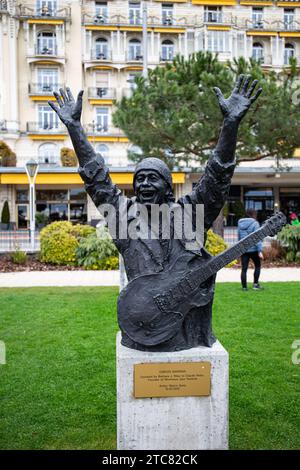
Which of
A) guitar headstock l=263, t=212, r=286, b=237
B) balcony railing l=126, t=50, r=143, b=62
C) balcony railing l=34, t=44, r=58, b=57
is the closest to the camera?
A: guitar headstock l=263, t=212, r=286, b=237

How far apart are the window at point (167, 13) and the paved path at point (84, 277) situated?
86.8 feet

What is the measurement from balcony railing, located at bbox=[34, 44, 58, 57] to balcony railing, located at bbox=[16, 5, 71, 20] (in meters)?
2.05

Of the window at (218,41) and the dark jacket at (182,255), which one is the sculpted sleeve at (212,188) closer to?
the dark jacket at (182,255)

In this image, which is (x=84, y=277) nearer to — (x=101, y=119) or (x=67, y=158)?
(x=67, y=158)

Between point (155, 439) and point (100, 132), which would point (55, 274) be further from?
point (100, 132)

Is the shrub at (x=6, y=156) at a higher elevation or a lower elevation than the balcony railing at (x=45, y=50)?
lower

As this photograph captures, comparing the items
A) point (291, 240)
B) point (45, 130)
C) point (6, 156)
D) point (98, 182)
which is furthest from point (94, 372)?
point (45, 130)


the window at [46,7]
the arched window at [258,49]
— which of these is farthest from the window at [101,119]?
the arched window at [258,49]

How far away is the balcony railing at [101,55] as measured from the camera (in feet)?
106

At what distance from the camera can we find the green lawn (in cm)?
386

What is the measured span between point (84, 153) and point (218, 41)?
33.1m

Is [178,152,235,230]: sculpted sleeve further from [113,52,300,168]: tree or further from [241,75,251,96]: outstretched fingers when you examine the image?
[113,52,300,168]: tree

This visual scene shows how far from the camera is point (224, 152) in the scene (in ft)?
10.0

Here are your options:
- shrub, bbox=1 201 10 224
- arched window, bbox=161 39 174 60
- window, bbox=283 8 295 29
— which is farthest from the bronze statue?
window, bbox=283 8 295 29
